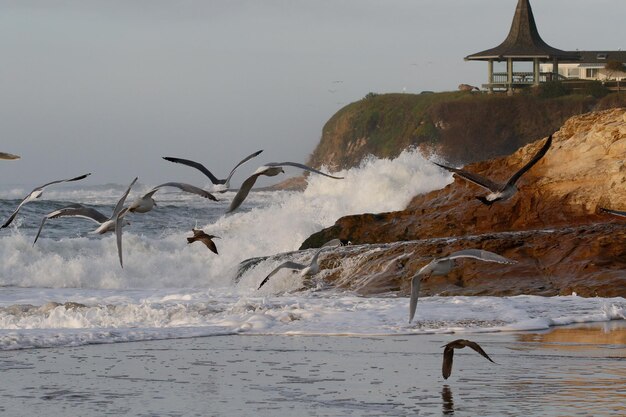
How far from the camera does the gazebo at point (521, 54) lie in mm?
99375

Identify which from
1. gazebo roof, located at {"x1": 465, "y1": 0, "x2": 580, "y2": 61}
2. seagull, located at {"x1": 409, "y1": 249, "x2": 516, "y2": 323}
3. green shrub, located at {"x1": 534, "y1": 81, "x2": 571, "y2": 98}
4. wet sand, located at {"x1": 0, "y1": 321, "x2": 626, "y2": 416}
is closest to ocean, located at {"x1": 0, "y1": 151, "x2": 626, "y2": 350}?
wet sand, located at {"x1": 0, "y1": 321, "x2": 626, "y2": 416}

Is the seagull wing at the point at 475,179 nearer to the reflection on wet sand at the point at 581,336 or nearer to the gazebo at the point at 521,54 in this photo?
the reflection on wet sand at the point at 581,336

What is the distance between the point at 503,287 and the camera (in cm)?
1856

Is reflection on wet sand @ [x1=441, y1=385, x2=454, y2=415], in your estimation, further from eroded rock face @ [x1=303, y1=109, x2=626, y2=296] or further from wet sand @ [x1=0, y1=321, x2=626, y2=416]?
eroded rock face @ [x1=303, y1=109, x2=626, y2=296]

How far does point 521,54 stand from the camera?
98750mm

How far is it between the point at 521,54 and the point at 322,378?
90.2m

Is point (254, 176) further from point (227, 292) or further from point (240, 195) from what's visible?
point (227, 292)

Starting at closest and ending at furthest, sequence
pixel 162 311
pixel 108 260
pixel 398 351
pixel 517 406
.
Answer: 1. pixel 517 406
2. pixel 398 351
3. pixel 162 311
4. pixel 108 260

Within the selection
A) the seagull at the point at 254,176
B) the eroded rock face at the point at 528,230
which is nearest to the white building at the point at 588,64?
the eroded rock face at the point at 528,230

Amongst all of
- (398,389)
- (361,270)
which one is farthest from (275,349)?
(361,270)

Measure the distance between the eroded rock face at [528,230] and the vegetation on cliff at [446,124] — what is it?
243 feet

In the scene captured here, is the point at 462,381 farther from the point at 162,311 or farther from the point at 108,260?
the point at 108,260

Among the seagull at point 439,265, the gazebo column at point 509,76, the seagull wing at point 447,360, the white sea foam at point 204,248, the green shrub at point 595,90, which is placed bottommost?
the white sea foam at point 204,248

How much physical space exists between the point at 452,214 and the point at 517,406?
14.3m
